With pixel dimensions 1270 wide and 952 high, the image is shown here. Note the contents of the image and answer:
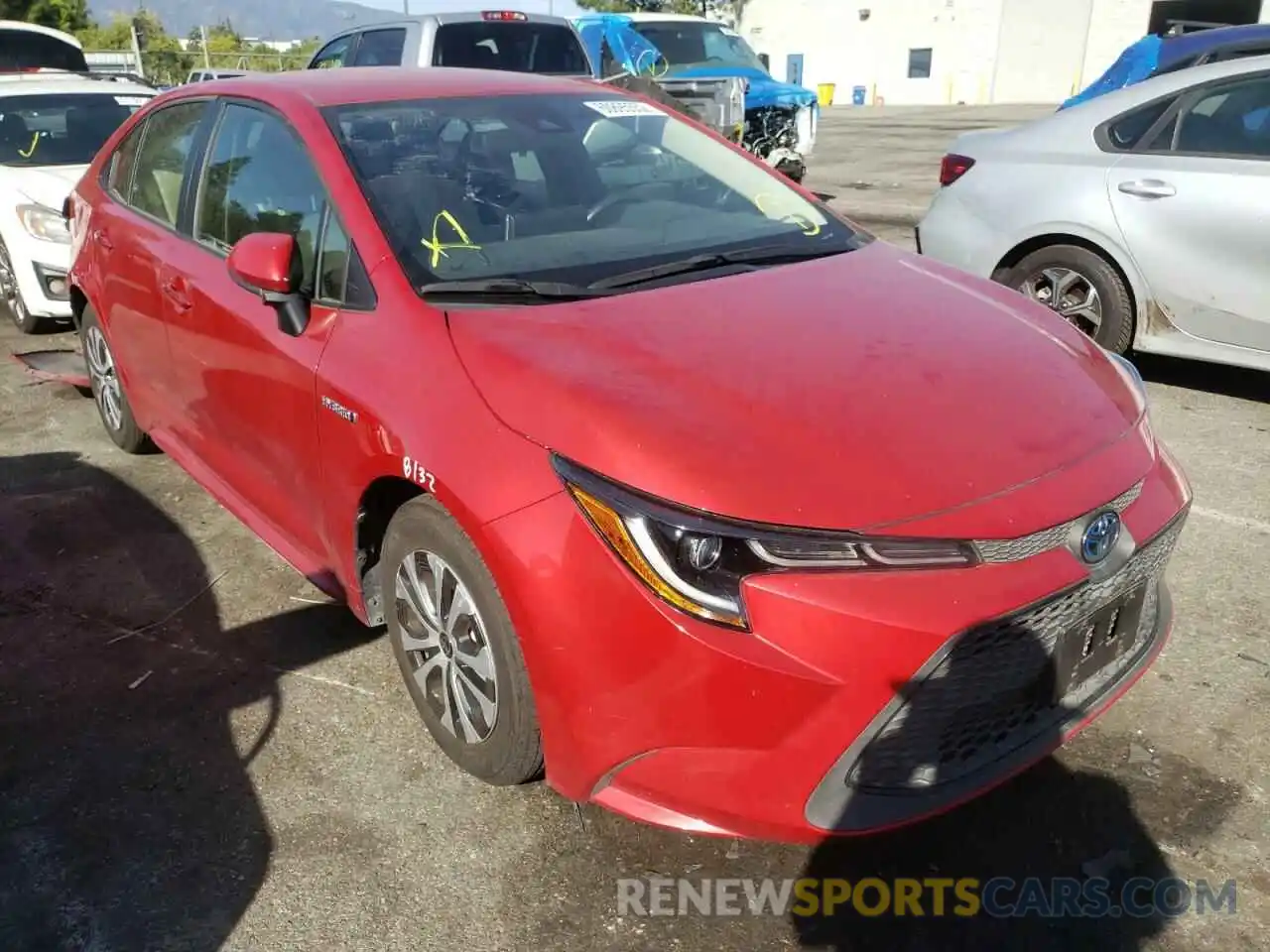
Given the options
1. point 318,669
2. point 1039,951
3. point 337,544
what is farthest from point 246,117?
point 1039,951

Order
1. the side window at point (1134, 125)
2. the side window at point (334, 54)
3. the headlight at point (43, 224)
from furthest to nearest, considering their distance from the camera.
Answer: the side window at point (334, 54)
the headlight at point (43, 224)
the side window at point (1134, 125)

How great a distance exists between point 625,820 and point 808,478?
1016 millimetres

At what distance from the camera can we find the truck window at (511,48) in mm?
9062

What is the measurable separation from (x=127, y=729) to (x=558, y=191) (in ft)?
6.38

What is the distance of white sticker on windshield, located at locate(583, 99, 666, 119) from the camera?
346 centimetres

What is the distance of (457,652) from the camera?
2424mm

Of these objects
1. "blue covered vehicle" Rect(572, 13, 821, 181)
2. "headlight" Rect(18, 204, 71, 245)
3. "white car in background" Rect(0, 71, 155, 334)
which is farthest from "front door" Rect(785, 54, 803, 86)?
"headlight" Rect(18, 204, 71, 245)

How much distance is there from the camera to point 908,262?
3.15 meters

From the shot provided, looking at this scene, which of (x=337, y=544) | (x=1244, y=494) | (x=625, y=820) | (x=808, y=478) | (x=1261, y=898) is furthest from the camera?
(x=1244, y=494)

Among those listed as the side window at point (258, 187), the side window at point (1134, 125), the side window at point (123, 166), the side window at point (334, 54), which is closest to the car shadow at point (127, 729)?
the side window at point (258, 187)

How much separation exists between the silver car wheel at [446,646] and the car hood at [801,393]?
478mm

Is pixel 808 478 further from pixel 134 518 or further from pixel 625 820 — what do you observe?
pixel 134 518

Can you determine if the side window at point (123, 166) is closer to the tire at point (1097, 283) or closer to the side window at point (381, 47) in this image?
the tire at point (1097, 283)

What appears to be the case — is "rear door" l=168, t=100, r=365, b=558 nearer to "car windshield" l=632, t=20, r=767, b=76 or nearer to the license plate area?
the license plate area
